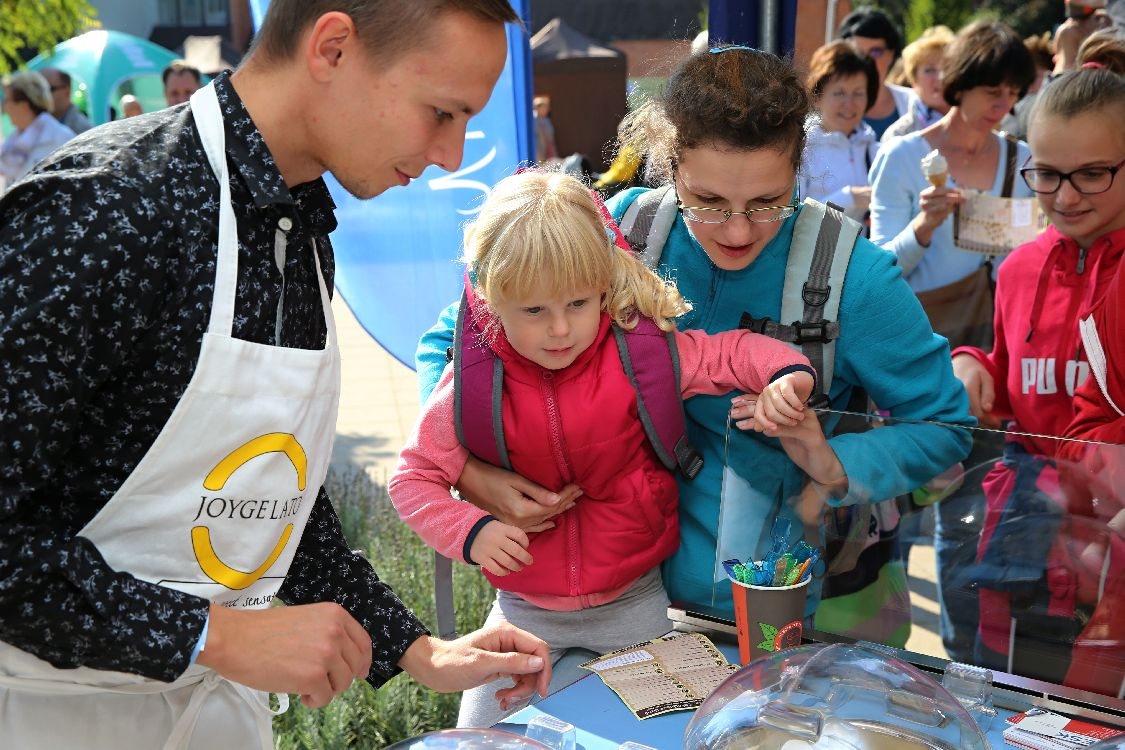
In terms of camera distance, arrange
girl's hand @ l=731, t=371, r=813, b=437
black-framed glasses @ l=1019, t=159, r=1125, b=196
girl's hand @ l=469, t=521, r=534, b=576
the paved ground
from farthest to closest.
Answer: the paved ground
black-framed glasses @ l=1019, t=159, r=1125, b=196
girl's hand @ l=469, t=521, r=534, b=576
girl's hand @ l=731, t=371, r=813, b=437

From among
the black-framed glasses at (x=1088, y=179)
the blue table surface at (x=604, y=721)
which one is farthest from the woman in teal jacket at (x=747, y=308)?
the black-framed glasses at (x=1088, y=179)

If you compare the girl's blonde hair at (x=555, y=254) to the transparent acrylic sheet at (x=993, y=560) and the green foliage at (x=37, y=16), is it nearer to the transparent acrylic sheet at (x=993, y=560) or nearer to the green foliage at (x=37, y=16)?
the transparent acrylic sheet at (x=993, y=560)

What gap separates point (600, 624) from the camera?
2010 mm

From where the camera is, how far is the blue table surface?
4.87ft

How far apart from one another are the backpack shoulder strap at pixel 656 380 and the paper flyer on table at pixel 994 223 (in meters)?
1.97

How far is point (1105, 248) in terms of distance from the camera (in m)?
2.41

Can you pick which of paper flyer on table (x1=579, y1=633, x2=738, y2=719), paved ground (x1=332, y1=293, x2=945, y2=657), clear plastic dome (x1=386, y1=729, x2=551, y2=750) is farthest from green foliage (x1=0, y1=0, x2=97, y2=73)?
clear plastic dome (x1=386, y1=729, x2=551, y2=750)

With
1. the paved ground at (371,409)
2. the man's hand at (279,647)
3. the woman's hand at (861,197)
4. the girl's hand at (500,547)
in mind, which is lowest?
the paved ground at (371,409)

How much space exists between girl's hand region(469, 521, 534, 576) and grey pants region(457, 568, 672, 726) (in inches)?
9.2

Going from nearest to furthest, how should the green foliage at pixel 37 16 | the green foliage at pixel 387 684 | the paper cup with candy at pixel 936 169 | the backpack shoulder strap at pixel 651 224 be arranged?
1. the backpack shoulder strap at pixel 651 224
2. the green foliage at pixel 387 684
3. the paper cup with candy at pixel 936 169
4. the green foliage at pixel 37 16

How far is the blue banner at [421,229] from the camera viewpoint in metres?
3.64

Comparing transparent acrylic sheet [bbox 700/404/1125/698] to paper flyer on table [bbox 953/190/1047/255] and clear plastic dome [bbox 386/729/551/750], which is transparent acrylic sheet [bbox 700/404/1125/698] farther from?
paper flyer on table [bbox 953/190/1047/255]

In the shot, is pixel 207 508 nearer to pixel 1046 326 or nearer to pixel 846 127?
pixel 1046 326

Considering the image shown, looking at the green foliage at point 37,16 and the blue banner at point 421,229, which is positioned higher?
the green foliage at point 37,16
